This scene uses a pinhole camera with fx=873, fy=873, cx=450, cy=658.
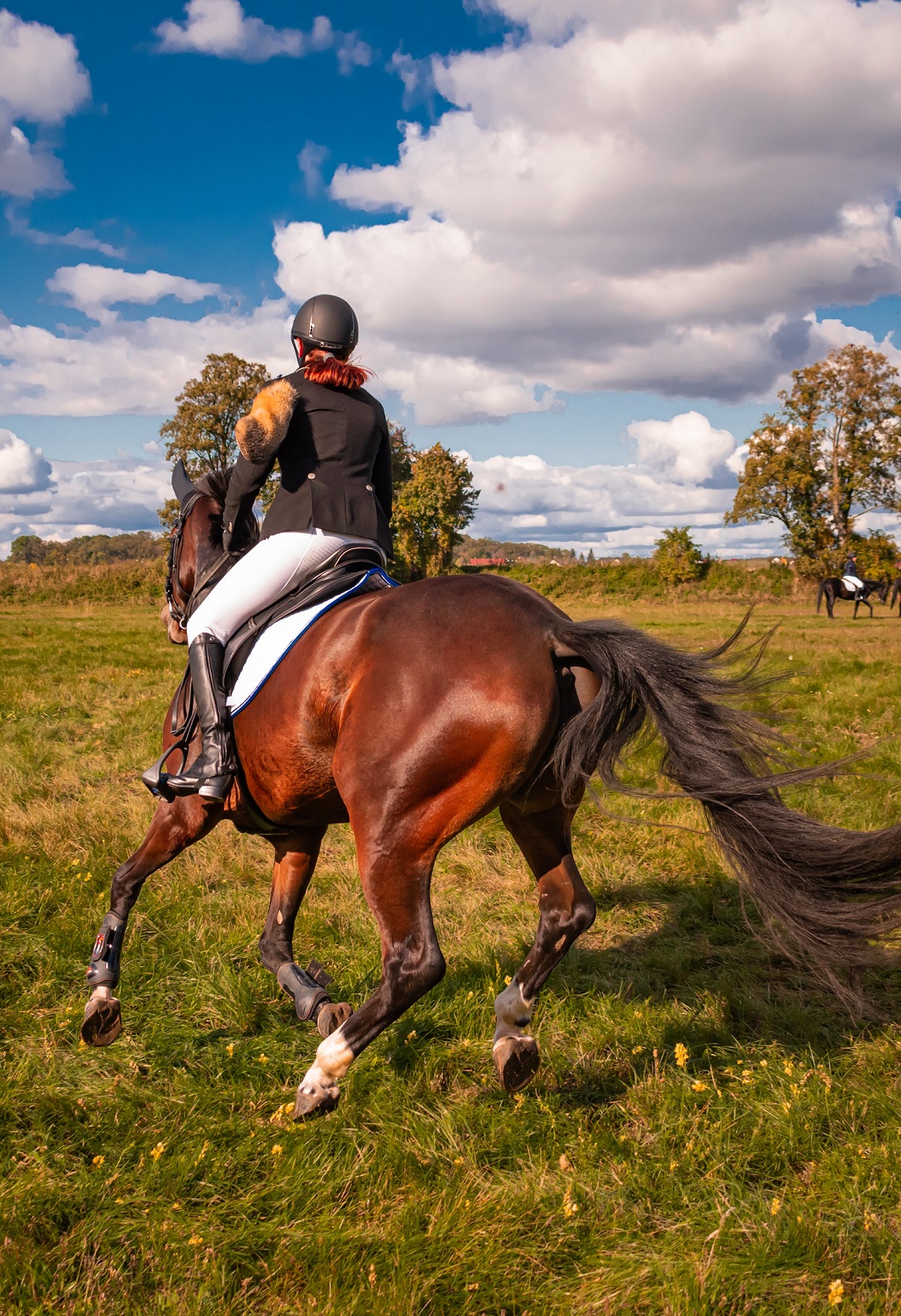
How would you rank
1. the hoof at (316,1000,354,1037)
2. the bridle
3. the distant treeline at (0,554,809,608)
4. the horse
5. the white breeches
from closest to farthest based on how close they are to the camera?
the hoof at (316,1000,354,1037), the white breeches, the bridle, the horse, the distant treeline at (0,554,809,608)

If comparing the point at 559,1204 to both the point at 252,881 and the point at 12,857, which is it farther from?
the point at 12,857

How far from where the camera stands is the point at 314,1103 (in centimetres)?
309

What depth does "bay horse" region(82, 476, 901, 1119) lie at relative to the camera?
315 cm

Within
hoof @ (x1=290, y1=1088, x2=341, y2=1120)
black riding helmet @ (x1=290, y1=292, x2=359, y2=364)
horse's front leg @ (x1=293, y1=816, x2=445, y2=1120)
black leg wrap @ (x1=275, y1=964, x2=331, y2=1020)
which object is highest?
black riding helmet @ (x1=290, y1=292, x2=359, y2=364)

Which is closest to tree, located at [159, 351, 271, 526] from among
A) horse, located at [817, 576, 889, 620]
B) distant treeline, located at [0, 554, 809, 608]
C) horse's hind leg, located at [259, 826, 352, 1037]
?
distant treeline, located at [0, 554, 809, 608]

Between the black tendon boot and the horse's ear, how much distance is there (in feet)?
4.90

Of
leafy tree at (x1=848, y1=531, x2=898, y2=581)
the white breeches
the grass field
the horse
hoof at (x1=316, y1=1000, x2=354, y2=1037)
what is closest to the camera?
the grass field

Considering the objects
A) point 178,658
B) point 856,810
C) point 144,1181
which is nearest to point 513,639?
point 144,1181

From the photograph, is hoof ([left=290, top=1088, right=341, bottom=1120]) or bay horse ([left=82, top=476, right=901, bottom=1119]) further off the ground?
bay horse ([left=82, top=476, right=901, bottom=1119])

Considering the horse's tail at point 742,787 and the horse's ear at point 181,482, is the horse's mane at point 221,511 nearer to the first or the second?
the horse's ear at point 181,482

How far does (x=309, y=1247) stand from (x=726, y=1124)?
5.28 ft

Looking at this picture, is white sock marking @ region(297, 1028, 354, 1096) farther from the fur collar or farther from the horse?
the horse

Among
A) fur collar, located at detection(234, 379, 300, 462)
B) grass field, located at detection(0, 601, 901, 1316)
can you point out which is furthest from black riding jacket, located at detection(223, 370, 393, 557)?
grass field, located at detection(0, 601, 901, 1316)

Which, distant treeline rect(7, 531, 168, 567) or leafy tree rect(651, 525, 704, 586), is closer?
leafy tree rect(651, 525, 704, 586)
